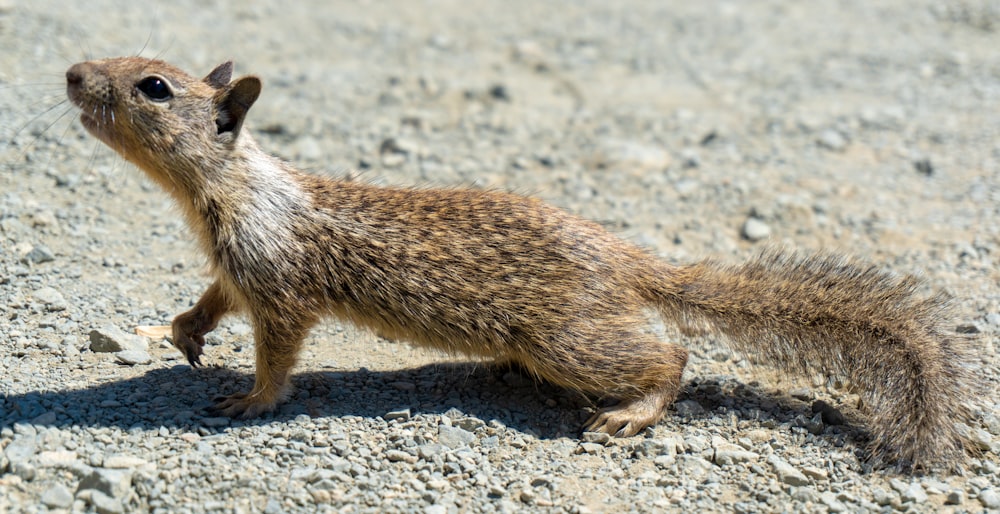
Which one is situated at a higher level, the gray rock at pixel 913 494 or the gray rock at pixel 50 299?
the gray rock at pixel 50 299

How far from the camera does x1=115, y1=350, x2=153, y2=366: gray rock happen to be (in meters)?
5.43

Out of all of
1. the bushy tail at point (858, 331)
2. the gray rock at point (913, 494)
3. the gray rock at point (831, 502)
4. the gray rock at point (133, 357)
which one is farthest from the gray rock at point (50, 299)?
the gray rock at point (913, 494)

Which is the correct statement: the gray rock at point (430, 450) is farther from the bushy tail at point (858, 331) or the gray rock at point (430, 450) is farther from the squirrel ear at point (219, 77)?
the squirrel ear at point (219, 77)

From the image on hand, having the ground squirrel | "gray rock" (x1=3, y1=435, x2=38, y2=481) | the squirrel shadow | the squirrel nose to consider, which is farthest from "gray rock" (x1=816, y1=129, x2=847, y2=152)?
"gray rock" (x1=3, y1=435, x2=38, y2=481)

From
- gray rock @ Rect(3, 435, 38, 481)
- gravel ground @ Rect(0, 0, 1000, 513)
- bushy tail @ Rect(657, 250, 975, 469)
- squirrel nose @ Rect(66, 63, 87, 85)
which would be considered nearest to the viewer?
gray rock @ Rect(3, 435, 38, 481)

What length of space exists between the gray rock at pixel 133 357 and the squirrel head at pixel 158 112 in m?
1.03

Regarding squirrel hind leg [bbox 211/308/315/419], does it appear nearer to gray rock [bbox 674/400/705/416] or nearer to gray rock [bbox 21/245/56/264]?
gray rock [bbox 21/245/56/264]

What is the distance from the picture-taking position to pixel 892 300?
16.7 feet

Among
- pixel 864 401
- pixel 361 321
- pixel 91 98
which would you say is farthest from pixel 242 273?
pixel 864 401

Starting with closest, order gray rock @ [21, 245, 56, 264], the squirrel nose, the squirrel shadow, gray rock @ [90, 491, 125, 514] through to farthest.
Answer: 1. gray rock @ [90, 491, 125, 514]
2. the squirrel shadow
3. the squirrel nose
4. gray rock @ [21, 245, 56, 264]

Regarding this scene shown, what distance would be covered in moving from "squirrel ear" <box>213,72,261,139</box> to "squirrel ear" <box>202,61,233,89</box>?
0.81 ft

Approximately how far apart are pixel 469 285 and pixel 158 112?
1872mm

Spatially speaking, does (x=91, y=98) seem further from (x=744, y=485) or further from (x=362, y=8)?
(x=362, y=8)

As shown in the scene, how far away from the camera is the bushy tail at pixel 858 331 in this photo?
15.6ft
